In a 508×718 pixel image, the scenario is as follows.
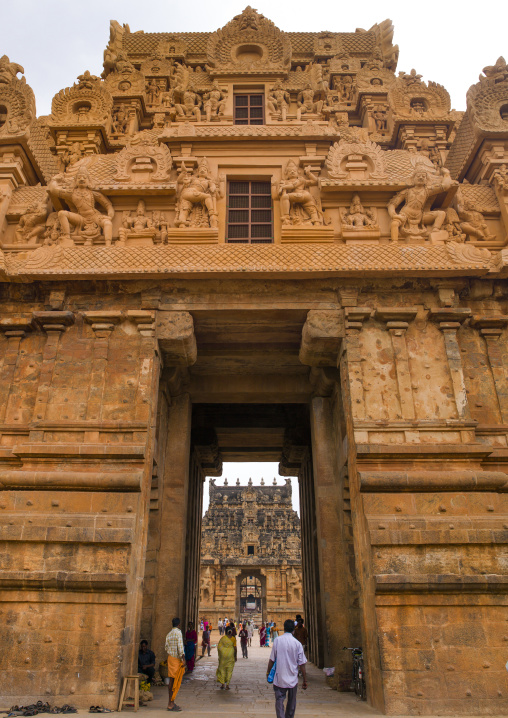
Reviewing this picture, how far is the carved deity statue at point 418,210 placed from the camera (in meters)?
12.2

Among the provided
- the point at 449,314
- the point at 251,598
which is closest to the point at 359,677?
the point at 449,314

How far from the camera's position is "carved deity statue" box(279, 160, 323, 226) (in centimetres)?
1239

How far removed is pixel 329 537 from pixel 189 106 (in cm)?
1191

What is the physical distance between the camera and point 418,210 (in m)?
12.4

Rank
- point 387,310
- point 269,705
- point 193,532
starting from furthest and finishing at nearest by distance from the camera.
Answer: point 193,532, point 387,310, point 269,705

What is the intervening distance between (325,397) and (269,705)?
7086 mm

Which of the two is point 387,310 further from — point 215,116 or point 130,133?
point 130,133

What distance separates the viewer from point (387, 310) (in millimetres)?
11023

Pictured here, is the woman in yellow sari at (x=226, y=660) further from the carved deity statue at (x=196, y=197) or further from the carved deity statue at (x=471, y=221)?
the carved deity statue at (x=471, y=221)

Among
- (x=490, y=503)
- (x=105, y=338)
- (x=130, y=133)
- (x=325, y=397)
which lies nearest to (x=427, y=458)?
(x=490, y=503)

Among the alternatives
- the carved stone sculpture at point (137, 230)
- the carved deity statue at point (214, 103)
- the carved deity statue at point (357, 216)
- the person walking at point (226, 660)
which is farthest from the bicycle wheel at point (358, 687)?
the carved deity statue at point (214, 103)

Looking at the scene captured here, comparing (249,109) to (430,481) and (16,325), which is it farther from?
(430,481)

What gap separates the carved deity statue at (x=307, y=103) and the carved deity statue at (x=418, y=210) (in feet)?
13.1

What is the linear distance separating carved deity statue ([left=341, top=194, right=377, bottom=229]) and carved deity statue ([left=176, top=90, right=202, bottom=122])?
5.27 metres
